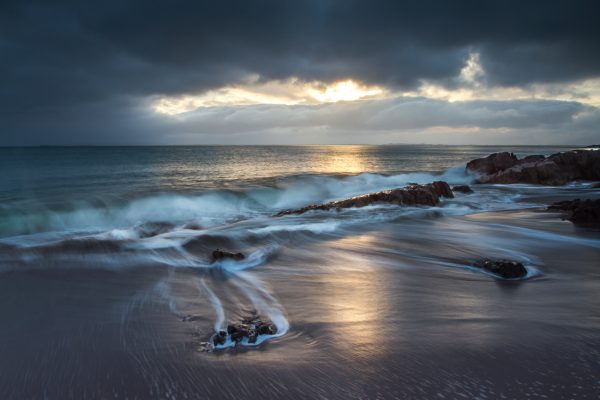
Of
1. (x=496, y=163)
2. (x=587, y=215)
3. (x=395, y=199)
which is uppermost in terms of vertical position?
(x=496, y=163)

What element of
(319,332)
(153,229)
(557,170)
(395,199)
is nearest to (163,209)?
(153,229)

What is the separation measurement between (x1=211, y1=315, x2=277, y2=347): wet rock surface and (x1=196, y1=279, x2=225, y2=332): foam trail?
0.17m

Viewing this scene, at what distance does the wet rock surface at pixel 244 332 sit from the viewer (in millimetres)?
3250

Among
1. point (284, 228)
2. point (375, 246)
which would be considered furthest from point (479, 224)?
Answer: point (284, 228)

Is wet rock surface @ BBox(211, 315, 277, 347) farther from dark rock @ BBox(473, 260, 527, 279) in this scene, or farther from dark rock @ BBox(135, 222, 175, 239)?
dark rock @ BBox(135, 222, 175, 239)

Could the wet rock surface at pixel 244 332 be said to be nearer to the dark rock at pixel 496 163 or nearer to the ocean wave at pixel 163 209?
the ocean wave at pixel 163 209

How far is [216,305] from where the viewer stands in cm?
424

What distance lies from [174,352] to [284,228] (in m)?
6.09

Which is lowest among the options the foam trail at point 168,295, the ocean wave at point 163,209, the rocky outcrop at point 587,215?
the ocean wave at point 163,209

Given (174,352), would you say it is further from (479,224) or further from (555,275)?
(479,224)

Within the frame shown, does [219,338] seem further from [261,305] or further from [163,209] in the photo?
[163,209]

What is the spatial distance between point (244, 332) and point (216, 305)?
40.3 inches

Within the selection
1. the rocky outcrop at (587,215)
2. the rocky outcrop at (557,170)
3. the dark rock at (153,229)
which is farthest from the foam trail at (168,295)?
the rocky outcrop at (557,170)

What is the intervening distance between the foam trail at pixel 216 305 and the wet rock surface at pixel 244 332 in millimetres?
165
